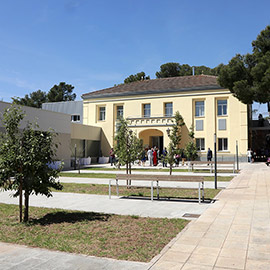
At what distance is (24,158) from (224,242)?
4.56 m

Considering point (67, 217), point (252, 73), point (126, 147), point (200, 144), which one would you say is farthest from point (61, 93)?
point (67, 217)

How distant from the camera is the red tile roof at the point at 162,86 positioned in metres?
35.1

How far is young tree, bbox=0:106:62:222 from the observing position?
6676 millimetres

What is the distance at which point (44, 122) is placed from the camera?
23.5 m

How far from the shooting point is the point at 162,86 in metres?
37.6

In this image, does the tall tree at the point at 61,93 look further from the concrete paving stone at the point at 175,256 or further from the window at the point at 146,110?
the concrete paving stone at the point at 175,256

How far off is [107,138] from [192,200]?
29.5m

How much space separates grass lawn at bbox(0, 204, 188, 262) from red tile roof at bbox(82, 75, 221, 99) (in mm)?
29445

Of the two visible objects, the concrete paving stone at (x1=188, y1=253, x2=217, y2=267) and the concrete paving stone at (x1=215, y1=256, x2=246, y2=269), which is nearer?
the concrete paving stone at (x1=215, y1=256, x2=246, y2=269)

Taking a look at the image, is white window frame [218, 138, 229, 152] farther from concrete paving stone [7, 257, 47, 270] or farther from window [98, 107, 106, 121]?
concrete paving stone [7, 257, 47, 270]

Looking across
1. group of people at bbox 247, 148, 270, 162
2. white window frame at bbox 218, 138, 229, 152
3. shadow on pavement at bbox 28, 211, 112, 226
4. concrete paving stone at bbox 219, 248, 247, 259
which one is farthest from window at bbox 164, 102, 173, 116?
concrete paving stone at bbox 219, 248, 247, 259

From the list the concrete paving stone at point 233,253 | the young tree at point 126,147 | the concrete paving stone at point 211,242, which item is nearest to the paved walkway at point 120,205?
the concrete paving stone at point 211,242

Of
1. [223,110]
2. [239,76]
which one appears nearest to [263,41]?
[239,76]

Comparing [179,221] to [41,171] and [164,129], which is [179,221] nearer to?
[41,171]
